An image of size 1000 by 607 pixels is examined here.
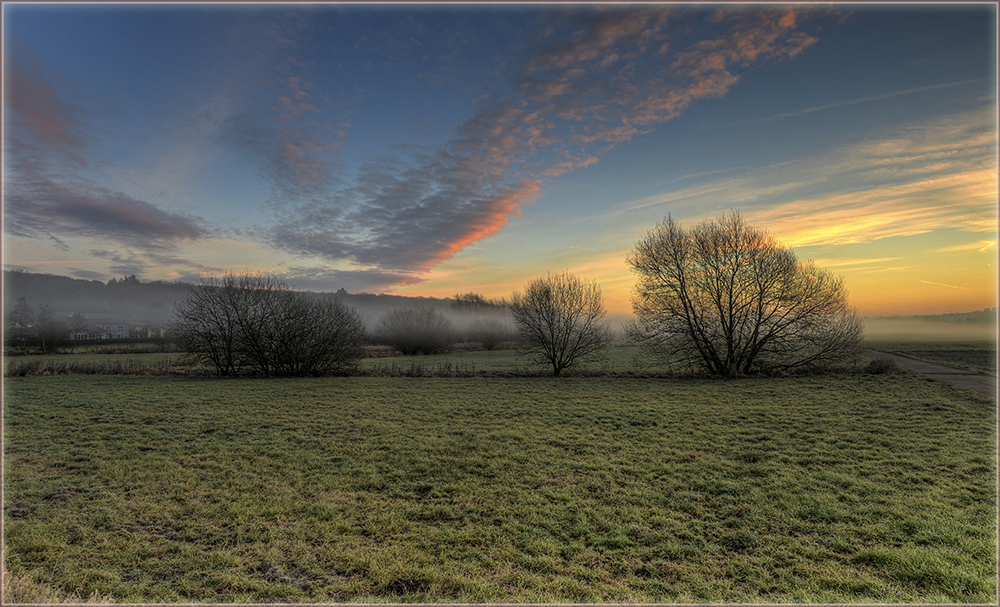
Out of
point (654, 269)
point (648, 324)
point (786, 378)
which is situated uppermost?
point (654, 269)

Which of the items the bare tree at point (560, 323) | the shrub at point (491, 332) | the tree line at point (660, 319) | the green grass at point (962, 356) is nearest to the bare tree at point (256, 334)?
the tree line at point (660, 319)

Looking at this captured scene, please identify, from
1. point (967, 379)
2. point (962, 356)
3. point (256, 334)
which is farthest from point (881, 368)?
point (256, 334)

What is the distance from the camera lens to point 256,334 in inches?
1088

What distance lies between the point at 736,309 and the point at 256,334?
31.6 m

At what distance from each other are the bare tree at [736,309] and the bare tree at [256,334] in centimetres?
2138

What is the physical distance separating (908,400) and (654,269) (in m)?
13.1

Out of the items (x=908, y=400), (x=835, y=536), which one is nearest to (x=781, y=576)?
(x=835, y=536)

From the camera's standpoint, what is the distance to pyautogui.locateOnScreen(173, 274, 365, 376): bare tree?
90.0 feet

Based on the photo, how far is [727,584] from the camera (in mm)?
4113

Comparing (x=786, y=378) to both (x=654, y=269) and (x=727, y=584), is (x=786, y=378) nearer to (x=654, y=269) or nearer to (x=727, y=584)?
(x=654, y=269)

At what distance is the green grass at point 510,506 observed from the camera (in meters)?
4.15

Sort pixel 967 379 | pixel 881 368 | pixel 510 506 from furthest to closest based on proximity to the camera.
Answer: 1. pixel 881 368
2. pixel 967 379
3. pixel 510 506

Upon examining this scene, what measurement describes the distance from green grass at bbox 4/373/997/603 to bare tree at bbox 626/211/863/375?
423 inches

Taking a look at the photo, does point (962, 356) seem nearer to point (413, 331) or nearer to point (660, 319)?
point (660, 319)
